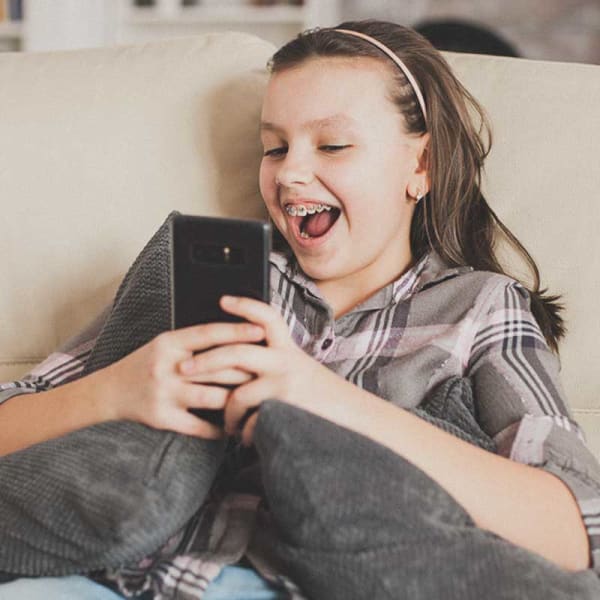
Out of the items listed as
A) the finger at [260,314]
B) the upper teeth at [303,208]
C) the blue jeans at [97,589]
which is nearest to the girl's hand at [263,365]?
the finger at [260,314]

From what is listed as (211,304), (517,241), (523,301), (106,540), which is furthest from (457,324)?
(106,540)

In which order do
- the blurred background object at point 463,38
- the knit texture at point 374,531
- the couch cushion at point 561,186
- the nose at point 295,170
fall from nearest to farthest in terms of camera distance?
the knit texture at point 374,531 → the nose at point 295,170 → the couch cushion at point 561,186 → the blurred background object at point 463,38

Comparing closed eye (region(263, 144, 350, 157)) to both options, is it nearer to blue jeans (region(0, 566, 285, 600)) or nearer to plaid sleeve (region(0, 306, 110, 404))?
plaid sleeve (region(0, 306, 110, 404))

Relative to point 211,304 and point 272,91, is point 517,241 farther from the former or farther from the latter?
point 211,304

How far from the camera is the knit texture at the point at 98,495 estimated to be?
2.46 feet

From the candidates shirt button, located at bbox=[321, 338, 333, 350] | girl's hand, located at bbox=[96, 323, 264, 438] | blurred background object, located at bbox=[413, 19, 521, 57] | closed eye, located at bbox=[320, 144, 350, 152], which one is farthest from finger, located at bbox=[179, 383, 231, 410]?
blurred background object, located at bbox=[413, 19, 521, 57]

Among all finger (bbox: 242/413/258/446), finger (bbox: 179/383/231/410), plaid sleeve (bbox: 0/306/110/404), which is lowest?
plaid sleeve (bbox: 0/306/110/404)

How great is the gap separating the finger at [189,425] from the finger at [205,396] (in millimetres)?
16

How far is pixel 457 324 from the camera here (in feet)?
3.37

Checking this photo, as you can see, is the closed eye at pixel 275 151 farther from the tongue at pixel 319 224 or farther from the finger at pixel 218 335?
the finger at pixel 218 335

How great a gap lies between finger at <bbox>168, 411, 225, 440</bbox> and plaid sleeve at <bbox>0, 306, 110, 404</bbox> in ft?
0.98

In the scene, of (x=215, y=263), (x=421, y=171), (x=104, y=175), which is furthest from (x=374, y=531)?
(x=104, y=175)

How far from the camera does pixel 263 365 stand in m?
0.76

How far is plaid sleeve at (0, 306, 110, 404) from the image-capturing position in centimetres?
107
